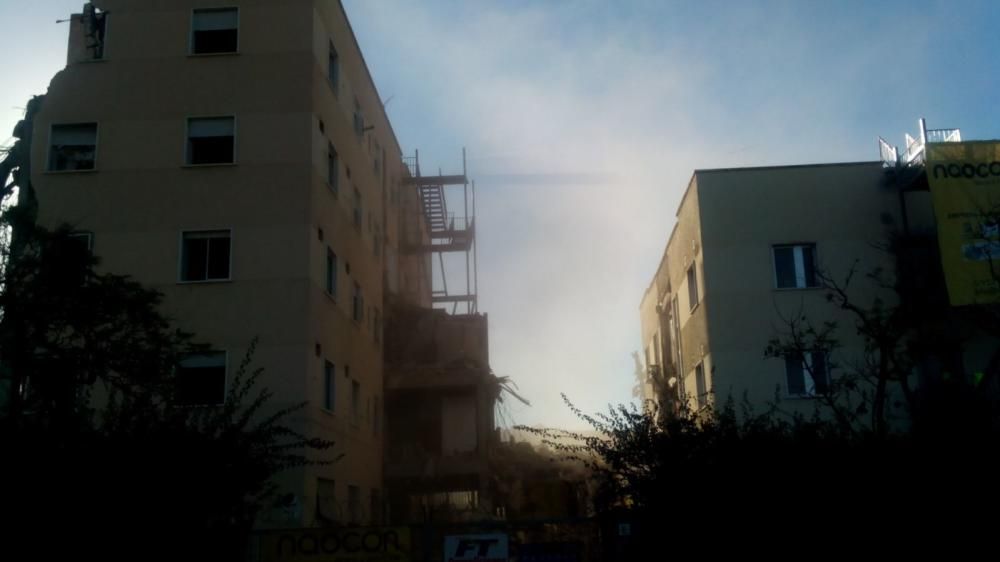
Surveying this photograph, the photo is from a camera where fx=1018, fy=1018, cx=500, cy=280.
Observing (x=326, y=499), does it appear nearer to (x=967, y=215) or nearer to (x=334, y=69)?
(x=334, y=69)

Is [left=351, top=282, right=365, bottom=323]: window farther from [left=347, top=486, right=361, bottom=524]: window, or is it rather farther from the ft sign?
the ft sign

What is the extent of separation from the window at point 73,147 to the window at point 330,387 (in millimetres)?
7762

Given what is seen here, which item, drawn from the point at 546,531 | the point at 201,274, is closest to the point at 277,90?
the point at 201,274

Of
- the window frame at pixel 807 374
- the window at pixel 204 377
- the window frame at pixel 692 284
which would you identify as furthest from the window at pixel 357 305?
the window frame at pixel 807 374

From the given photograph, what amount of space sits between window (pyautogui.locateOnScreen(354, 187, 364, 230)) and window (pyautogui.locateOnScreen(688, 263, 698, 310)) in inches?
401

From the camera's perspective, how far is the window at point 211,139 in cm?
2569

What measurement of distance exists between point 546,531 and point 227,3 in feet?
55.7

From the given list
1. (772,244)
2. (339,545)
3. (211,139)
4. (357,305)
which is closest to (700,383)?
(772,244)

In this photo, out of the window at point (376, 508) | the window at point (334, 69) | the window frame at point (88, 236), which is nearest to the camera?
the window frame at point (88, 236)

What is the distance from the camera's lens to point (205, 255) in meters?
24.8

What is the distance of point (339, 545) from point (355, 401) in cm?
1544

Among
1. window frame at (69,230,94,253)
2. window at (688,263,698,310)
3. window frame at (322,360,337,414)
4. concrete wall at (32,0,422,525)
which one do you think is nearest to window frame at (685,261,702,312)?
window at (688,263,698,310)

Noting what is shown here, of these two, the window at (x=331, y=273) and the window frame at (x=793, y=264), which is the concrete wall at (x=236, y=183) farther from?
the window frame at (x=793, y=264)

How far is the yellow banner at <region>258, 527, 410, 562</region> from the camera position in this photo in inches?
561
